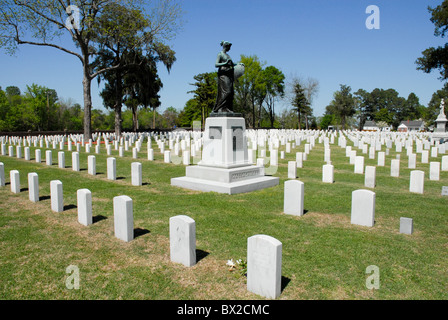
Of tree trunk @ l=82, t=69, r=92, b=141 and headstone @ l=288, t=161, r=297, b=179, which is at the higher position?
tree trunk @ l=82, t=69, r=92, b=141

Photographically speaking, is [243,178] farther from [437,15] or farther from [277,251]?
[437,15]

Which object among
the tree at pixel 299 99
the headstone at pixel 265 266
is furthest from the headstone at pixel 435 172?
the tree at pixel 299 99

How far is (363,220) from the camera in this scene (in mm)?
6035

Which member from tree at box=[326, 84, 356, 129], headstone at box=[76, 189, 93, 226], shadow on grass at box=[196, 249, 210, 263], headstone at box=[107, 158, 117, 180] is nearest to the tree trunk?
headstone at box=[107, 158, 117, 180]

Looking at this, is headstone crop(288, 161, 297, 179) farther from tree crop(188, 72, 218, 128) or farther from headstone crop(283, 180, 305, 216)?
tree crop(188, 72, 218, 128)

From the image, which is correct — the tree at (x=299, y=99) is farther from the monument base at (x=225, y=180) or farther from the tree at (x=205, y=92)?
the monument base at (x=225, y=180)

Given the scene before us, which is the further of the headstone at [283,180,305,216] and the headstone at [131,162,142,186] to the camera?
the headstone at [131,162,142,186]

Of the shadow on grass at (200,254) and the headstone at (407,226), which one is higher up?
the headstone at (407,226)

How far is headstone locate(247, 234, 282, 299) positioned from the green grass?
0.12 meters

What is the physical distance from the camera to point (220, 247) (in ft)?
16.3

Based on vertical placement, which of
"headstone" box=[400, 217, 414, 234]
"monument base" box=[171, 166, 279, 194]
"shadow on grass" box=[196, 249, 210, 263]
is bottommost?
"shadow on grass" box=[196, 249, 210, 263]

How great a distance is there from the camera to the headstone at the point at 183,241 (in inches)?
170

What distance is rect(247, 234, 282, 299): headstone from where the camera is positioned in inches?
139
